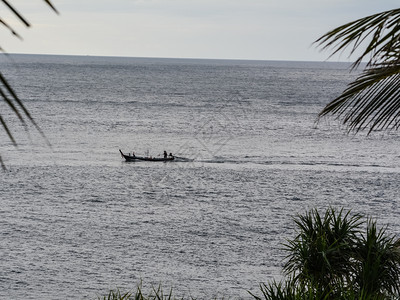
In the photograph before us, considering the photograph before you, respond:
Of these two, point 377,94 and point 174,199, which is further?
point 174,199

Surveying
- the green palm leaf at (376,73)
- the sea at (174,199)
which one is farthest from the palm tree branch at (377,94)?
the sea at (174,199)

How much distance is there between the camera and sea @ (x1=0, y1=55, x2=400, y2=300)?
32781 millimetres

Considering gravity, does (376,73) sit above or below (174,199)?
below

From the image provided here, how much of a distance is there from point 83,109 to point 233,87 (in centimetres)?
7625

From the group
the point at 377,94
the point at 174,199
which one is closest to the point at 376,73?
the point at 377,94

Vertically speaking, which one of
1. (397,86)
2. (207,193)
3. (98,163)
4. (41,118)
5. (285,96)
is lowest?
(397,86)

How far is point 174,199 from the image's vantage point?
4872cm

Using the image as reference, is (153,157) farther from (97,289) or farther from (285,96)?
(285,96)

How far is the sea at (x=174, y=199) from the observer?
3278 cm

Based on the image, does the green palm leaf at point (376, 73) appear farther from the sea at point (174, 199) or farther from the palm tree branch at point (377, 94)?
the sea at point (174, 199)

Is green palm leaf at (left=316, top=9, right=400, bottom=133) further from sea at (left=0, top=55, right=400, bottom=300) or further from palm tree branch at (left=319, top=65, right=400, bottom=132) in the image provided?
sea at (left=0, top=55, right=400, bottom=300)

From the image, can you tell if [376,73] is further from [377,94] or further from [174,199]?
[174,199]

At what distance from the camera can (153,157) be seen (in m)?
68.1

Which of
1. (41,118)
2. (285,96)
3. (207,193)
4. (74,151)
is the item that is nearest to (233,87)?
(285,96)
